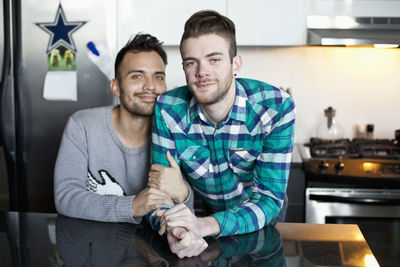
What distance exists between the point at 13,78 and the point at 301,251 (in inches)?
82.8

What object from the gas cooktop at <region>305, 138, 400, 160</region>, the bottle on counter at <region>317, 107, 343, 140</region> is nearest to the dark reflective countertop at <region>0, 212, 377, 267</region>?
the gas cooktop at <region>305, 138, 400, 160</region>

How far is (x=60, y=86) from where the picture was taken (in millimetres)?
2707

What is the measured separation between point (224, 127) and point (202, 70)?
0.75 ft

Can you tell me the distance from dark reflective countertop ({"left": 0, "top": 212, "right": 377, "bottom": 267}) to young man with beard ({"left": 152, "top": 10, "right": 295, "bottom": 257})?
0.15 metres

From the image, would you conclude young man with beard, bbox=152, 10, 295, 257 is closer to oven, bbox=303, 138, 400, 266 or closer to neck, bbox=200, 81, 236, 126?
neck, bbox=200, 81, 236, 126

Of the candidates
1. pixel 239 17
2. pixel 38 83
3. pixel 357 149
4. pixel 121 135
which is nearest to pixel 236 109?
pixel 121 135

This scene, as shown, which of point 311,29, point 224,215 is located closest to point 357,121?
point 311,29

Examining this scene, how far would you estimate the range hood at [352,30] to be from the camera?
8.21ft

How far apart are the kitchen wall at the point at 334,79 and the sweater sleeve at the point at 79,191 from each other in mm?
1306

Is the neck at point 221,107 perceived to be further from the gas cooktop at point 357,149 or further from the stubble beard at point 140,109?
the gas cooktop at point 357,149

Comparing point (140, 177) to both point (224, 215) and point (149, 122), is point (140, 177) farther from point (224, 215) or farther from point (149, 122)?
point (224, 215)

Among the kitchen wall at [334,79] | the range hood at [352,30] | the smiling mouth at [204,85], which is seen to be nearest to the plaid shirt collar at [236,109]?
the smiling mouth at [204,85]

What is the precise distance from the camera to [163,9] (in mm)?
2725

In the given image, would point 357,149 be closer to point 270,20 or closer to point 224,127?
point 270,20
